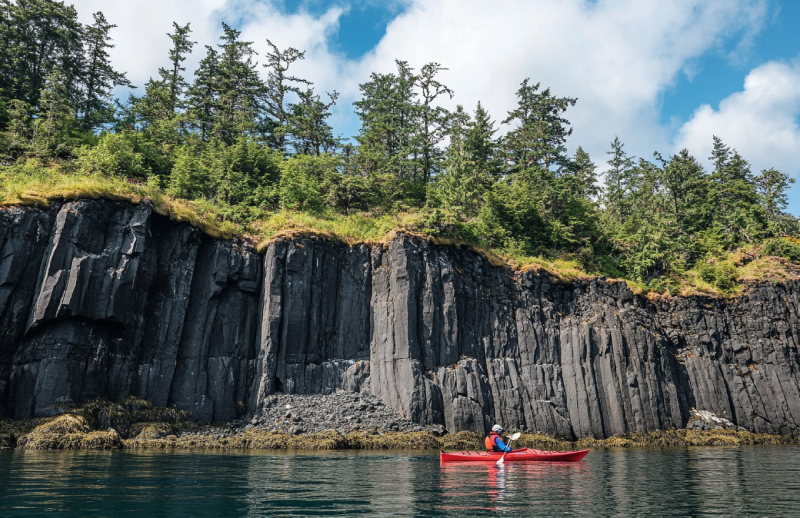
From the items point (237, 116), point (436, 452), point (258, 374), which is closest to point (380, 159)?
point (237, 116)

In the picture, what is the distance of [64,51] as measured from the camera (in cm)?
4747

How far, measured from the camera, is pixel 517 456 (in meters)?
21.8

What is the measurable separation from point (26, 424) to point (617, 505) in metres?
24.7

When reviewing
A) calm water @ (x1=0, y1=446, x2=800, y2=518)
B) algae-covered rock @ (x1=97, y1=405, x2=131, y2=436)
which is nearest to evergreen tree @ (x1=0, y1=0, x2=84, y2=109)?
algae-covered rock @ (x1=97, y1=405, x2=131, y2=436)

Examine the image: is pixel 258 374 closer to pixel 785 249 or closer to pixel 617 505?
pixel 617 505

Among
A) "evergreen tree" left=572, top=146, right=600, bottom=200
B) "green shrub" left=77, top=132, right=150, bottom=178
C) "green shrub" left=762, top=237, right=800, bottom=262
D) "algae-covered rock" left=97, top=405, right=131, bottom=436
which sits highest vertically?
"evergreen tree" left=572, top=146, right=600, bottom=200

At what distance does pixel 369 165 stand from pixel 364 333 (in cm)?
1631

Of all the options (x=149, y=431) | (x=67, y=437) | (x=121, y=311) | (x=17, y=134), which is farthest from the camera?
(x=17, y=134)

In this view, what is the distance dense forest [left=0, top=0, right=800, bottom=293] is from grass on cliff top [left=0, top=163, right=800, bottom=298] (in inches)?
10.9

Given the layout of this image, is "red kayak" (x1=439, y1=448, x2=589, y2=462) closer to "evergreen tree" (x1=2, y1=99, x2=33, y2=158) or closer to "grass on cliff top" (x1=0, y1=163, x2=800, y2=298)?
"grass on cliff top" (x1=0, y1=163, x2=800, y2=298)

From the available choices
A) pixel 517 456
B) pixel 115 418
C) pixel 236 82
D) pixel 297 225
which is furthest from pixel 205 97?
pixel 517 456

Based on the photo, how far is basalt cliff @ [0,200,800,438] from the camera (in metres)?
26.8

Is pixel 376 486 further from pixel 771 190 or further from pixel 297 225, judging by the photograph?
pixel 771 190

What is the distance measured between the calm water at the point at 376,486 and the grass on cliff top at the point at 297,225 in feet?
46.6
